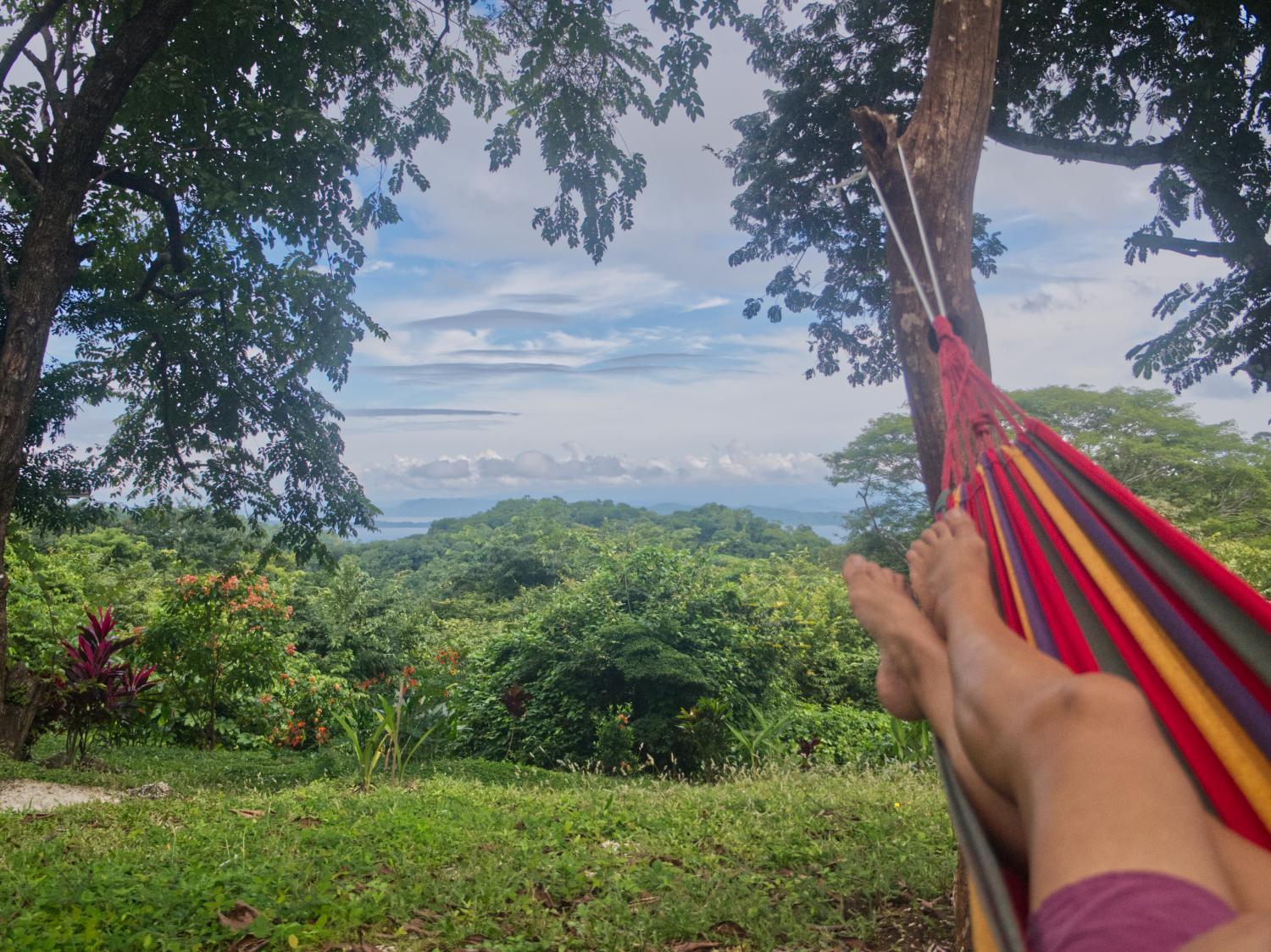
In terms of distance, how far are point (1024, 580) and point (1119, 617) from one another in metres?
0.13

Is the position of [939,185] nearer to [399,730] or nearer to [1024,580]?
[1024,580]

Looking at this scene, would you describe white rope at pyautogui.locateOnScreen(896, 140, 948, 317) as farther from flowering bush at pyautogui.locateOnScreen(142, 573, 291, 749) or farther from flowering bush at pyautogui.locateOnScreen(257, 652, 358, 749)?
flowering bush at pyautogui.locateOnScreen(257, 652, 358, 749)

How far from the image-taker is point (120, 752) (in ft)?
18.0

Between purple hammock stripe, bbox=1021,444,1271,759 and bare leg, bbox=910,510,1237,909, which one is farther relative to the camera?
purple hammock stripe, bbox=1021,444,1271,759

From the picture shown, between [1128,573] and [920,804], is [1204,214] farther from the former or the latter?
[1128,573]

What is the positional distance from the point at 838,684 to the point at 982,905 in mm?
6553

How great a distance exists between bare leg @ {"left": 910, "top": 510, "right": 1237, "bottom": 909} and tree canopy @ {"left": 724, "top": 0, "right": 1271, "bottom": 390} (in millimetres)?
5109

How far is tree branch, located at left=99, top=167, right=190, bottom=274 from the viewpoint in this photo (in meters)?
5.16

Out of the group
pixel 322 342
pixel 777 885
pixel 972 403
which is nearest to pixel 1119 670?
pixel 972 403

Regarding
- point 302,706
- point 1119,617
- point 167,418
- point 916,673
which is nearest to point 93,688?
point 167,418

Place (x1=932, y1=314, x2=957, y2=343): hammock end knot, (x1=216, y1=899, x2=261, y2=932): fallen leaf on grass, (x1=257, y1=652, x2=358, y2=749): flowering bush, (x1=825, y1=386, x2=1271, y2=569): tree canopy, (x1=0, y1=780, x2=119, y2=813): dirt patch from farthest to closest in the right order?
(x1=825, y1=386, x2=1271, y2=569): tree canopy < (x1=257, y1=652, x2=358, y2=749): flowering bush < (x1=0, y1=780, x2=119, y2=813): dirt patch < (x1=216, y1=899, x2=261, y2=932): fallen leaf on grass < (x1=932, y1=314, x2=957, y2=343): hammock end knot

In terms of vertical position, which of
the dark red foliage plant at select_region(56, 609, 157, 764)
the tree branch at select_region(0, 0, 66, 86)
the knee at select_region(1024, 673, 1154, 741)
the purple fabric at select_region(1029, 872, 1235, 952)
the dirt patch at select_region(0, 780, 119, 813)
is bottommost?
the dirt patch at select_region(0, 780, 119, 813)

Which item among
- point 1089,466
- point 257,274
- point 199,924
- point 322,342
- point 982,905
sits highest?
point 257,274

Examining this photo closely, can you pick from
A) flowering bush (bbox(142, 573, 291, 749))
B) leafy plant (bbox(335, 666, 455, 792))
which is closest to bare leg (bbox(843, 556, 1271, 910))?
leafy plant (bbox(335, 666, 455, 792))
